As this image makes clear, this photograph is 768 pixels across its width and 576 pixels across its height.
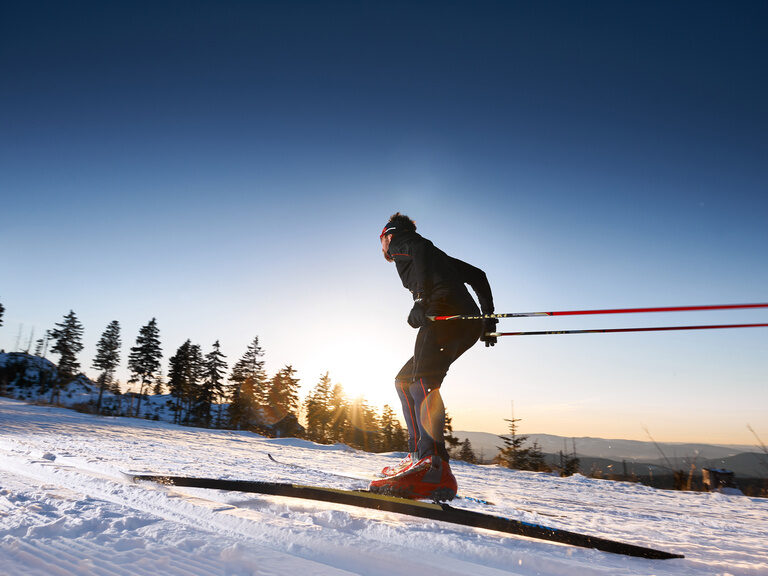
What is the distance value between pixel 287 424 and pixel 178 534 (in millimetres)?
45855

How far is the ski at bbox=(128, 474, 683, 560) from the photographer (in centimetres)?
189

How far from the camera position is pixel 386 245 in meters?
3.34

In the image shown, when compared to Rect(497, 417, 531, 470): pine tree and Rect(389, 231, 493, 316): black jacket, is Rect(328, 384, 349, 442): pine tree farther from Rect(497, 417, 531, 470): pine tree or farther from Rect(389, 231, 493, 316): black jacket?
Rect(389, 231, 493, 316): black jacket

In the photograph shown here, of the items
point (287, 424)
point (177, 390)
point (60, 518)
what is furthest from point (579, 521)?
point (177, 390)

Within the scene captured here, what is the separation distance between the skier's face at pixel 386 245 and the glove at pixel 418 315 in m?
0.57

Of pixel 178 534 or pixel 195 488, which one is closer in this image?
pixel 178 534

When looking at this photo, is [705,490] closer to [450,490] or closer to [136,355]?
[450,490]

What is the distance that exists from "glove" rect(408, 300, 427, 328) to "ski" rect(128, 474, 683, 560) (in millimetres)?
1187

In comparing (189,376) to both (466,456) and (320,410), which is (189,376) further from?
(466,456)

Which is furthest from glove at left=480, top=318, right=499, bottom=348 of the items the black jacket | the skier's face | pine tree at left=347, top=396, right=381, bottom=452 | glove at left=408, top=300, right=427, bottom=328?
pine tree at left=347, top=396, right=381, bottom=452

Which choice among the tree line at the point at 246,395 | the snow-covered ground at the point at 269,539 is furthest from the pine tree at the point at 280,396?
the snow-covered ground at the point at 269,539

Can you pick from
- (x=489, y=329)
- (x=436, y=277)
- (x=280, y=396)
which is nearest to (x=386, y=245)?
(x=436, y=277)

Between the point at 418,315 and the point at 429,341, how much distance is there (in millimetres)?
215

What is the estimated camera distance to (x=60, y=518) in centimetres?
186
